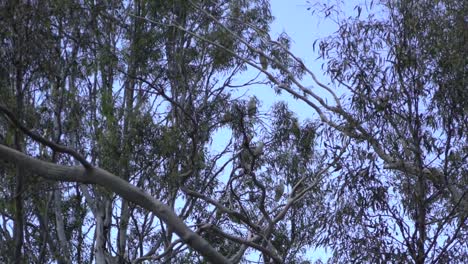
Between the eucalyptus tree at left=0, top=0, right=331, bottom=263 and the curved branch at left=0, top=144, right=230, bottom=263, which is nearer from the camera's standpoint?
the curved branch at left=0, top=144, right=230, bottom=263

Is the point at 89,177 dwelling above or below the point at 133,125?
below

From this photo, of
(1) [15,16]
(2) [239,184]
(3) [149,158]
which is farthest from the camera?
(2) [239,184]

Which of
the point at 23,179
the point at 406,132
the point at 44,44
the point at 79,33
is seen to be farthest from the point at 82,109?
the point at 406,132

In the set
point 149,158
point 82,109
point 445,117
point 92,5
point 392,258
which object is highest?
point 92,5

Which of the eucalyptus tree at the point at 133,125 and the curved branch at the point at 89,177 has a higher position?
the eucalyptus tree at the point at 133,125

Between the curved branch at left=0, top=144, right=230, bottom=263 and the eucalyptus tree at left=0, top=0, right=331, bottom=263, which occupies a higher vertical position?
the eucalyptus tree at left=0, top=0, right=331, bottom=263

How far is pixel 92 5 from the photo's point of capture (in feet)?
36.1

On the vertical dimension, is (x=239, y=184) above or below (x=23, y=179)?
above

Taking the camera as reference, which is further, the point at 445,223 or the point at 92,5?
the point at 92,5

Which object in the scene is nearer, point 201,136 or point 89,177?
point 89,177

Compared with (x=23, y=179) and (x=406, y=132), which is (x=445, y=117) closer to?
(x=406, y=132)

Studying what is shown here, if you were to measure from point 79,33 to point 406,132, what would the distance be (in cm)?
411

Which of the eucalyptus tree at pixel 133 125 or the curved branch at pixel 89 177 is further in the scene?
the eucalyptus tree at pixel 133 125

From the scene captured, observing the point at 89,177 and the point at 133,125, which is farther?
the point at 133,125
